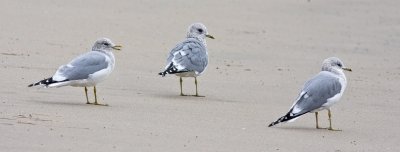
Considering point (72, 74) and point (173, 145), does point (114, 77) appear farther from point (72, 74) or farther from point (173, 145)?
point (173, 145)

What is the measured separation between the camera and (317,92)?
31.6 feet

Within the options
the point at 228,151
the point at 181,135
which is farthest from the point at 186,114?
the point at 228,151

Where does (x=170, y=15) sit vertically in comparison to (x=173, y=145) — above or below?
above

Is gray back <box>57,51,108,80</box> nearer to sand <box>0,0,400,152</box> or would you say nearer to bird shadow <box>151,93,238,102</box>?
sand <box>0,0,400,152</box>

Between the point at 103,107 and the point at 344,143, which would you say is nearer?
the point at 344,143

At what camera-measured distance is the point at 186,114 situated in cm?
952

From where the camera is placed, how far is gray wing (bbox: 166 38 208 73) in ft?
37.9

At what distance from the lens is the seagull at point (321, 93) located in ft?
30.6

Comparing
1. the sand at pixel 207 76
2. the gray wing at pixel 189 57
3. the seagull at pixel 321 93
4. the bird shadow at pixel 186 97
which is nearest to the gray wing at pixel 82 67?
the sand at pixel 207 76

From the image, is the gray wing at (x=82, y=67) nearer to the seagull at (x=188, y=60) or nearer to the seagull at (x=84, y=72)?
the seagull at (x=84, y=72)

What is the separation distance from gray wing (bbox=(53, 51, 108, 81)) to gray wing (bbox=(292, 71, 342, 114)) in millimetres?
2103

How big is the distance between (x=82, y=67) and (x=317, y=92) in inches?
92.1

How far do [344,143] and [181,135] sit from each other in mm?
1409

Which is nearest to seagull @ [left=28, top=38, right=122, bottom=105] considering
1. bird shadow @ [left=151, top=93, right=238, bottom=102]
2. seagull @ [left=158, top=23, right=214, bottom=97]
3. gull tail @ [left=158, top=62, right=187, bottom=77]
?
bird shadow @ [left=151, top=93, right=238, bottom=102]
